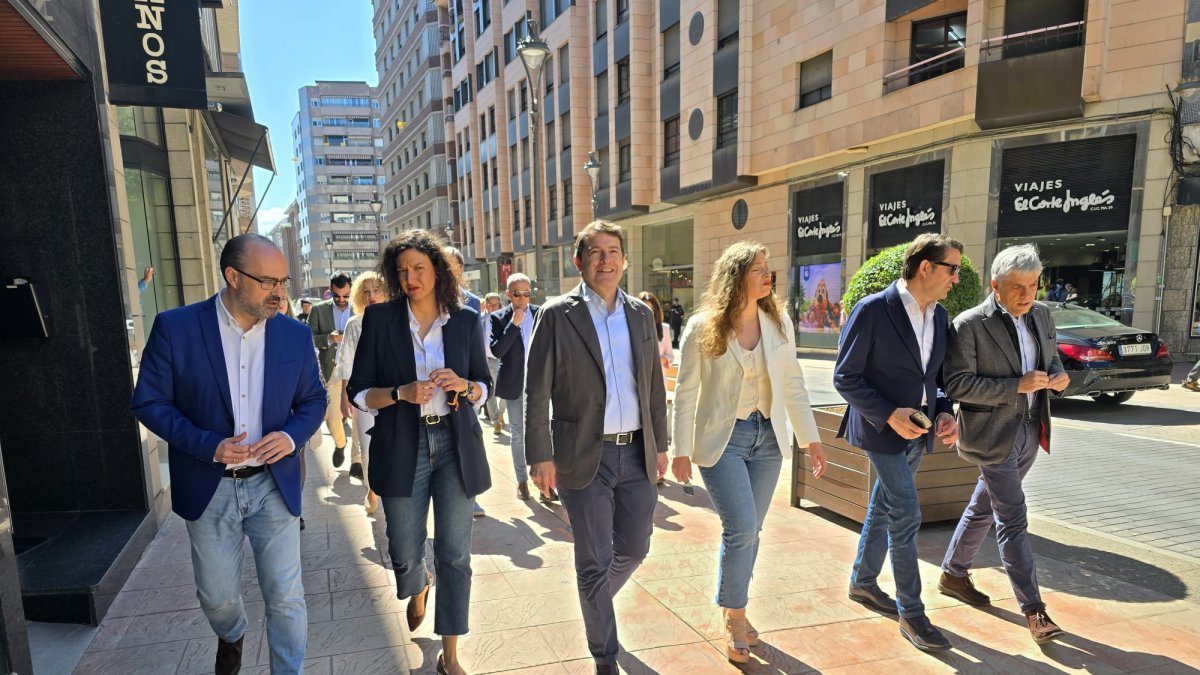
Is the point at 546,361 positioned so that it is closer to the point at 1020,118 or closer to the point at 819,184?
the point at 1020,118

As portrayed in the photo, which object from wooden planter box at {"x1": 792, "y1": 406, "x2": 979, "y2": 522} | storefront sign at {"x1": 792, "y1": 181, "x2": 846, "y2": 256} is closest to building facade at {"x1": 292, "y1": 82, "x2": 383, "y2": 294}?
storefront sign at {"x1": 792, "y1": 181, "x2": 846, "y2": 256}

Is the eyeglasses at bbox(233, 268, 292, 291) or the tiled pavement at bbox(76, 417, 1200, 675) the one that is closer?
the eyeglasses at bbox(233, 268, 292, 291)

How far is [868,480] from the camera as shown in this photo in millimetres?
4406

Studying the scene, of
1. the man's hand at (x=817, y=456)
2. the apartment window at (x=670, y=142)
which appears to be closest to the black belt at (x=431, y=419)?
the man's hand at (x=817, y=456)

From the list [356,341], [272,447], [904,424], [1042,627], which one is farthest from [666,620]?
[356,341]

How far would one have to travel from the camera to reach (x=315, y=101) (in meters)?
93.0

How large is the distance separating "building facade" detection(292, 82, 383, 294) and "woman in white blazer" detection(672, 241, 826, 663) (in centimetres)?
9631

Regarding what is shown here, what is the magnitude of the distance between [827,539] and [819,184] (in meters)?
16.7

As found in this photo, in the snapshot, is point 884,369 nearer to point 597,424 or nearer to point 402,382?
point 597,424

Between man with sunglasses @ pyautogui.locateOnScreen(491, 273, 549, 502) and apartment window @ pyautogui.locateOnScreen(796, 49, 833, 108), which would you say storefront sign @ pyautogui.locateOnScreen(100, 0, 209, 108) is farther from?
apartment window @ pyautogui.locateOnScreen(796, 49, 833, 108)

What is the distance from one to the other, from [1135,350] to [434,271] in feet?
34.6

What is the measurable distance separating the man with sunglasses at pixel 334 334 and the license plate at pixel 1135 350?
10490 mm

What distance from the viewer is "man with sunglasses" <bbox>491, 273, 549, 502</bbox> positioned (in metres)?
5.22

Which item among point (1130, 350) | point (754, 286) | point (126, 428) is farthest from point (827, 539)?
point (1130, 350)
